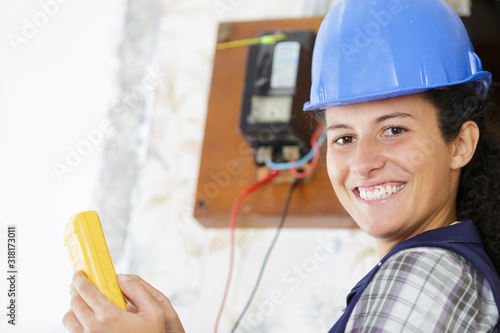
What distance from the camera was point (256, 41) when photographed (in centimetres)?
187

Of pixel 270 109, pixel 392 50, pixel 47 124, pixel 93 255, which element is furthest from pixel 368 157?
pixel 47 124

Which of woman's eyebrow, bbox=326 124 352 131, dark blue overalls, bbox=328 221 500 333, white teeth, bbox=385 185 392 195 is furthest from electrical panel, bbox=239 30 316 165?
dark blue overalls, bbox=328 221 500 333

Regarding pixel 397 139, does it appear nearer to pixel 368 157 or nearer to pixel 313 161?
pixel 368 157

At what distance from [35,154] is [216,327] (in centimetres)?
70

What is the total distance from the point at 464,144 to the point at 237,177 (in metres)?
0.84

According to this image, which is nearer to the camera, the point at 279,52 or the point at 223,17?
the point at 279,52

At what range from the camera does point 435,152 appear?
40.2 inches

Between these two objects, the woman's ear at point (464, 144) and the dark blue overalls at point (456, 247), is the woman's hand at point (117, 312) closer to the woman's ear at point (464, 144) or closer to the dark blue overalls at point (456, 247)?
the dark blue overalls at point (456, 247)

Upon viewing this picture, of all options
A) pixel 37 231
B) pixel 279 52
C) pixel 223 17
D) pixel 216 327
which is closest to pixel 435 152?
pixel 279 52

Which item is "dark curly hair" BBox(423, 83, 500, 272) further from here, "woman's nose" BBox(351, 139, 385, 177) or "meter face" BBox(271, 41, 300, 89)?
"meter face" BBox(271, 41, 300, 89)

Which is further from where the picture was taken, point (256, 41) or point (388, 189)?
point (256, 41)

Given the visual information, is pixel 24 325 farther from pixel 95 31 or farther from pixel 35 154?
pixel 95 31

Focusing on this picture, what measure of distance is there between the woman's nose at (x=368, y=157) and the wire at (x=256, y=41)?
793 mm

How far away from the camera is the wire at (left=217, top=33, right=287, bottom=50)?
175 centimetres
